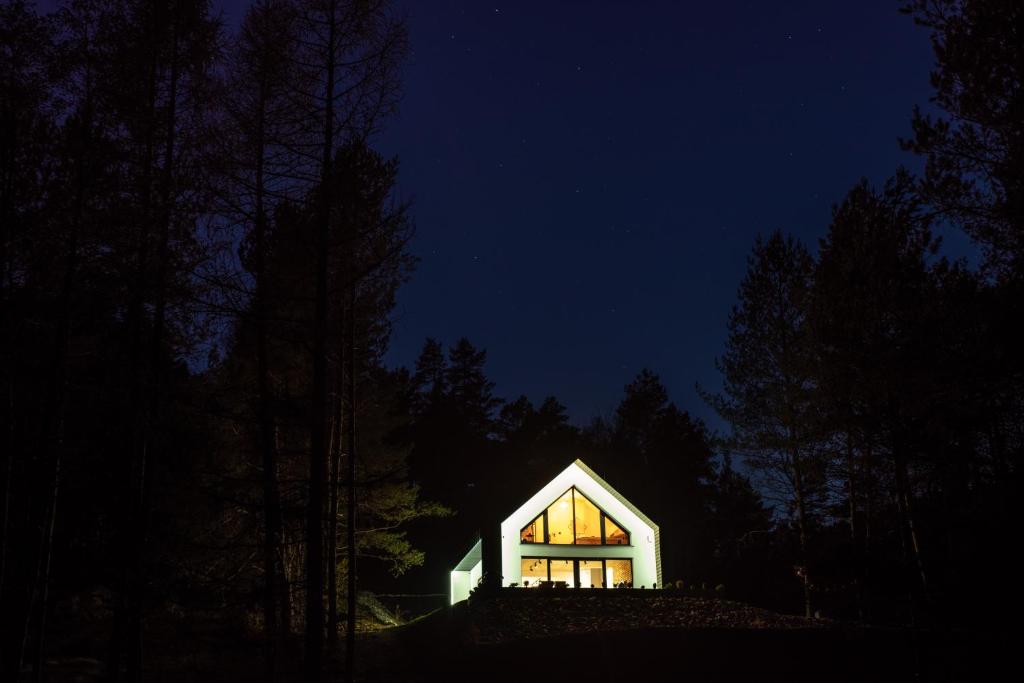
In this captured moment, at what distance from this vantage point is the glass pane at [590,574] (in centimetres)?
2466

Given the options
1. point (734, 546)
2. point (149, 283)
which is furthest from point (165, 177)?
point (734, 546)

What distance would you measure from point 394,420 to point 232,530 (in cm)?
622

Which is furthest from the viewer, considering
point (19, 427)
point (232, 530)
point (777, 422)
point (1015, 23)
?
point (777, 422)

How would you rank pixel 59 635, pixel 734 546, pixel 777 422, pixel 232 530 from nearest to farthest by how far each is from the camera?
pixel 59 635
pixel 232 530
pixel 777 422
pixel 734 546

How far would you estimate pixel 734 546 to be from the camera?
38.1m

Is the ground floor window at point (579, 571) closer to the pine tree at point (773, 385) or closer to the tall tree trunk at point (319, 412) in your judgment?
the pine tree at point (773, 385)

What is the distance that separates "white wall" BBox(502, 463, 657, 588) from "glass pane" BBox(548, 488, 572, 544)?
0.70ft

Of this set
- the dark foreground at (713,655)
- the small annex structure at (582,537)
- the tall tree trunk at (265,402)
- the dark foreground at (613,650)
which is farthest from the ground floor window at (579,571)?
the tall tree trunk at (265,402)

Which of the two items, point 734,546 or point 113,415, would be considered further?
point 734,546

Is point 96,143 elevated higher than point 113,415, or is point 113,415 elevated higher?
point 96,143

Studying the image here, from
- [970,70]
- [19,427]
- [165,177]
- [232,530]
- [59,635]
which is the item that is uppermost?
[970,70]

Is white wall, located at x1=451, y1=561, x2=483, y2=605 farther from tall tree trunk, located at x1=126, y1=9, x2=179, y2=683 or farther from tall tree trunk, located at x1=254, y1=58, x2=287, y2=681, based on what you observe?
tall tree trunk, located at x1=126, y1=9, x2=179, y2=683

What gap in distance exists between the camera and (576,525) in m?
24.9

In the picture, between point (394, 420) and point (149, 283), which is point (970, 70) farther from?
point (394, 420)
